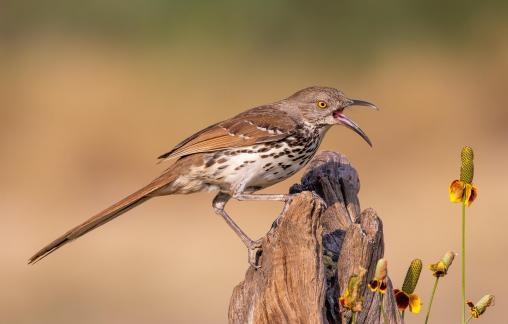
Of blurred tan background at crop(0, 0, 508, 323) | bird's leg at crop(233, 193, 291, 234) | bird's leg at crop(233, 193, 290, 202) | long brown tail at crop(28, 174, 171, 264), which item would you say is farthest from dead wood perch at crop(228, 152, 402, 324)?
blurred tan background at crop(0, 0, 508, 323)

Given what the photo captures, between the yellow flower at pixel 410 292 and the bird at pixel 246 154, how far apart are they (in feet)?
6.68

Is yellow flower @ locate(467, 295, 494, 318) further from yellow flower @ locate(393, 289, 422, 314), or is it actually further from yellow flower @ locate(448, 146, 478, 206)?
yellow flower @ locate(448, 146, 478, 206)

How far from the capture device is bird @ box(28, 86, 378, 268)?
22.6 ft

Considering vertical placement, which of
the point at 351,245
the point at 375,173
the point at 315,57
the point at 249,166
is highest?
the point at 315,57

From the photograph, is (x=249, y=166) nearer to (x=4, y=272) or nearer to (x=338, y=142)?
(x=4, y=272)

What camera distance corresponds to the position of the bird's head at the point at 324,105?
7281 mm

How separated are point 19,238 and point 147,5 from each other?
9.88 feet

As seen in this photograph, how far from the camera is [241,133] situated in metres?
7.10

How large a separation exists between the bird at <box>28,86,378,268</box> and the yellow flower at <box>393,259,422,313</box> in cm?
204

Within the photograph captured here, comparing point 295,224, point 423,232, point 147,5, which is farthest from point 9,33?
point 295,224

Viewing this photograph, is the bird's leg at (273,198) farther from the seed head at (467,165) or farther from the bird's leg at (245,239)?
the seed head at (467,165)

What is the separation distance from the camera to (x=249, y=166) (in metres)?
6.89

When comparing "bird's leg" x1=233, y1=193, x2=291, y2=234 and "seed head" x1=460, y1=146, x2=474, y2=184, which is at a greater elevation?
"bird's leg" x1=233, y1=193, x2=291, y2=234

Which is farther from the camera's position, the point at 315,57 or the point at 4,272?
the point at 315,57
